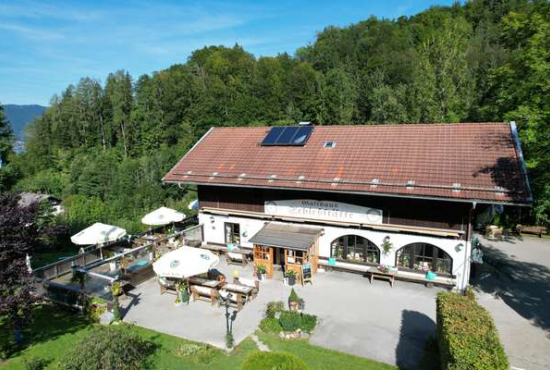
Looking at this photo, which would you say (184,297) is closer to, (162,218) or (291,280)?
(291,280)

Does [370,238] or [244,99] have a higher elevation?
[244,99]

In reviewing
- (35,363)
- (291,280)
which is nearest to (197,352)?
(35,363)

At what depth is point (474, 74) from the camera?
136 feet

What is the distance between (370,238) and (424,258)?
7.72 ft

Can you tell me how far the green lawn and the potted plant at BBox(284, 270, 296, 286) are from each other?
3.99 meters

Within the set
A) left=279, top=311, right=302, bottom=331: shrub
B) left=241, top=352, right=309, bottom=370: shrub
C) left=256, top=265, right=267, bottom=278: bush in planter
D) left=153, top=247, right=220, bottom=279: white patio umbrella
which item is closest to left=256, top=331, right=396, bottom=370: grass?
left=279, top=311, right=302, bottom=331: shrub

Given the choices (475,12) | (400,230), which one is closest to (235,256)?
(400,230)

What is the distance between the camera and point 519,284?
15828 millimetres

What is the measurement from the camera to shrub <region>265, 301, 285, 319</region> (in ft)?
41.0

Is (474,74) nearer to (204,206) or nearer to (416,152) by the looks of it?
(416,152)

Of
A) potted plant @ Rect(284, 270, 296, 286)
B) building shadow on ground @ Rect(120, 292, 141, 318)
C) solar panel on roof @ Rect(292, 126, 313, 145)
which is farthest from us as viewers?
solar panel on roof @ Rect(292, 126, 313, 145)

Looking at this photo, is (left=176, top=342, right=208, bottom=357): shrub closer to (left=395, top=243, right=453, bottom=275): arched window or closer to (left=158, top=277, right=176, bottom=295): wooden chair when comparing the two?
(left=158, top=277, right=176, bottom=295): wooden chair

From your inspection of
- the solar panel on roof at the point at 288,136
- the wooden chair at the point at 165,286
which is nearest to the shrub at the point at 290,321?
the wooden chair at the point at 165,286

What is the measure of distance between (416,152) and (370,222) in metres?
3.87
